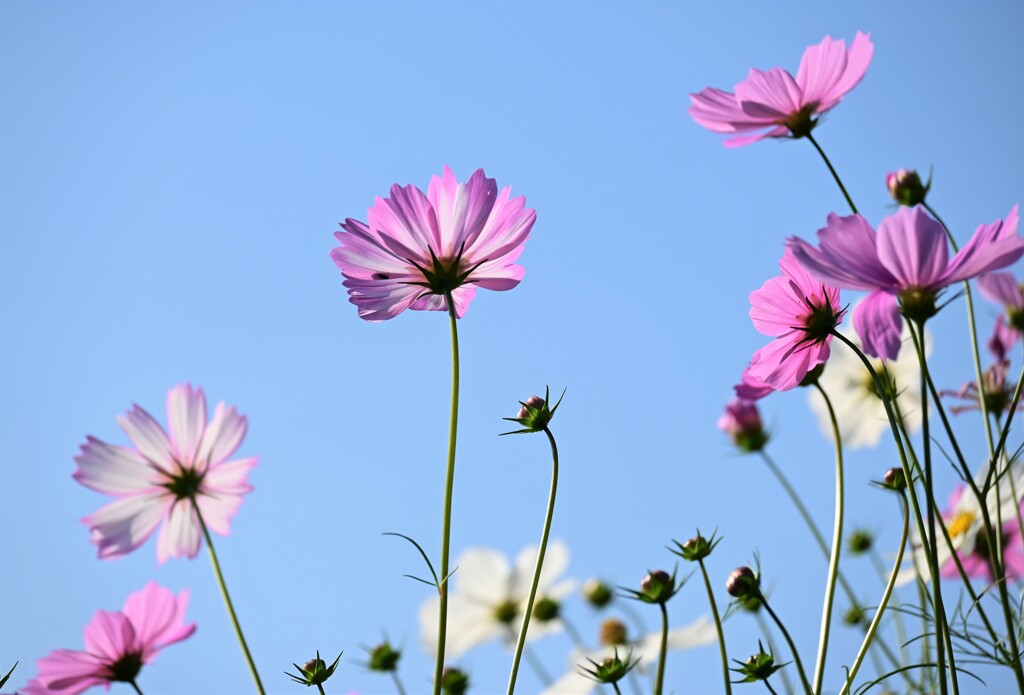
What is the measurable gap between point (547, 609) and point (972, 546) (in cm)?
75

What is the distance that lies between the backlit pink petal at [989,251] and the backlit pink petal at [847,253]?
36 millimetres

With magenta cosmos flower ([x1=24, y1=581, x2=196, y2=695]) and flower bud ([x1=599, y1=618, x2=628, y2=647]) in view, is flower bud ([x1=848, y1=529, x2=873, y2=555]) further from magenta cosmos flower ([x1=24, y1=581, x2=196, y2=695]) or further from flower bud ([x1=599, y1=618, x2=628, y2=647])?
magenta cosmos flower ([x1=24, y1=581, x2=196, y2=695])

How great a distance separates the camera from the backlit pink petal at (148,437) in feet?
2.89

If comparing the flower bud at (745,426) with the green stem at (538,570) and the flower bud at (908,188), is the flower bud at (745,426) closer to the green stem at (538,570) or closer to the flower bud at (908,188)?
the flower bud at (908,188)

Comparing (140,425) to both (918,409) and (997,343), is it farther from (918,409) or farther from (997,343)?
(997,343)

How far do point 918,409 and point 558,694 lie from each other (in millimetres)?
450

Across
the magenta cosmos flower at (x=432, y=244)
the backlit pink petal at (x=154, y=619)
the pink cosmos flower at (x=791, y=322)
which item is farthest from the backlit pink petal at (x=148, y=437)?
the pink cosmos flower at (x=791, y=322)

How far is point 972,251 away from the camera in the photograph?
1.73 ft

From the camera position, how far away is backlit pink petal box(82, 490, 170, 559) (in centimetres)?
84

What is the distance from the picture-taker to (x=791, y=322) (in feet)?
2.05

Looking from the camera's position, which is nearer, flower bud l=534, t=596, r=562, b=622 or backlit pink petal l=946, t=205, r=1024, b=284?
backlit pink petal l=946, t=205, r=1024, b=284

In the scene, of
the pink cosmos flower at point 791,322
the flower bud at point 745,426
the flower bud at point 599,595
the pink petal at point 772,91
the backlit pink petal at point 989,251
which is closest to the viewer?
the backlit pink petal at point 989,251

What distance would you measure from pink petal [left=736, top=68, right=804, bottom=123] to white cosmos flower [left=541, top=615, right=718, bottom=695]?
467 millimetres

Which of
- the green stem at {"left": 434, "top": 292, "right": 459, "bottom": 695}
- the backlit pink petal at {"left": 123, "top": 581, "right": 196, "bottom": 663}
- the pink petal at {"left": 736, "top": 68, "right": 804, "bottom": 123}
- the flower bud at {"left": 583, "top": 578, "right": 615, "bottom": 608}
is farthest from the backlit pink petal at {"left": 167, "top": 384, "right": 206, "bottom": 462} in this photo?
the flower bud at {"left": 583, "top": 578, "right": 615, "bottom": 608}
